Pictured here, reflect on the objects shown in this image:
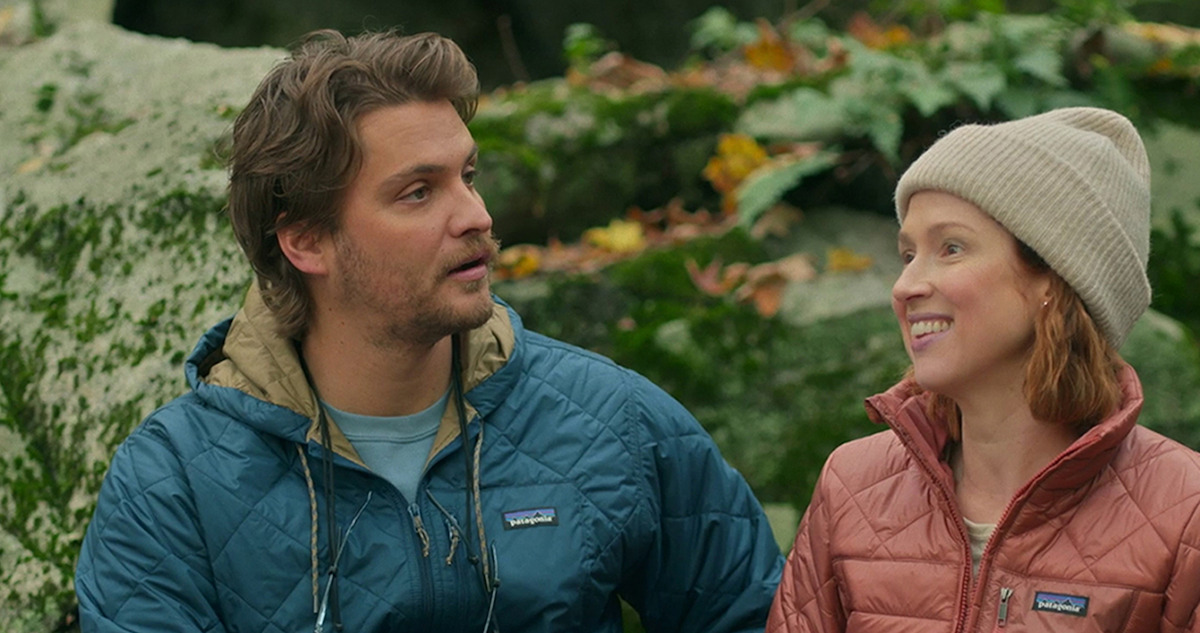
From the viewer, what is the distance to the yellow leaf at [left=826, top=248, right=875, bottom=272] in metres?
5.88

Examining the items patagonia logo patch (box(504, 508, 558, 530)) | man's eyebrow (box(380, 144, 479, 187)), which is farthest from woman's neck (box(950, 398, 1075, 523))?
man's eyebrow (box(380, 144, 479, 187))

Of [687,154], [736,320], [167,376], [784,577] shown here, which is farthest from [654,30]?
[784,577]

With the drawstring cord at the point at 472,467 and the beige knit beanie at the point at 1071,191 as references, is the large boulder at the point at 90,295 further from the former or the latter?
the beige knit beanie at the point at 1071,191

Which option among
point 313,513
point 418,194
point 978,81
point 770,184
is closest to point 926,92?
point 978,81

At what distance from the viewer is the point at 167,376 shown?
430cm

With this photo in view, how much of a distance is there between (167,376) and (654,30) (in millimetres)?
6697

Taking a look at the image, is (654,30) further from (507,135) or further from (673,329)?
(673,329)

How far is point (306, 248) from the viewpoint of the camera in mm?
3721

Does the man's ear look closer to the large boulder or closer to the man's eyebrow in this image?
the man's eyebrow

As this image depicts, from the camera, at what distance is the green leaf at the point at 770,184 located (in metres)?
5.98

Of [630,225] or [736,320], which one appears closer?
[736,320]

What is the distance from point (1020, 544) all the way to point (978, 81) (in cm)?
356

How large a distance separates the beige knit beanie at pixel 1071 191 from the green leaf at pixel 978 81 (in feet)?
9.74

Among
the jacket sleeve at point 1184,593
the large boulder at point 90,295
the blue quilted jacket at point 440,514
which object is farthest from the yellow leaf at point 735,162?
the jacket sleeve at point 1184,593
